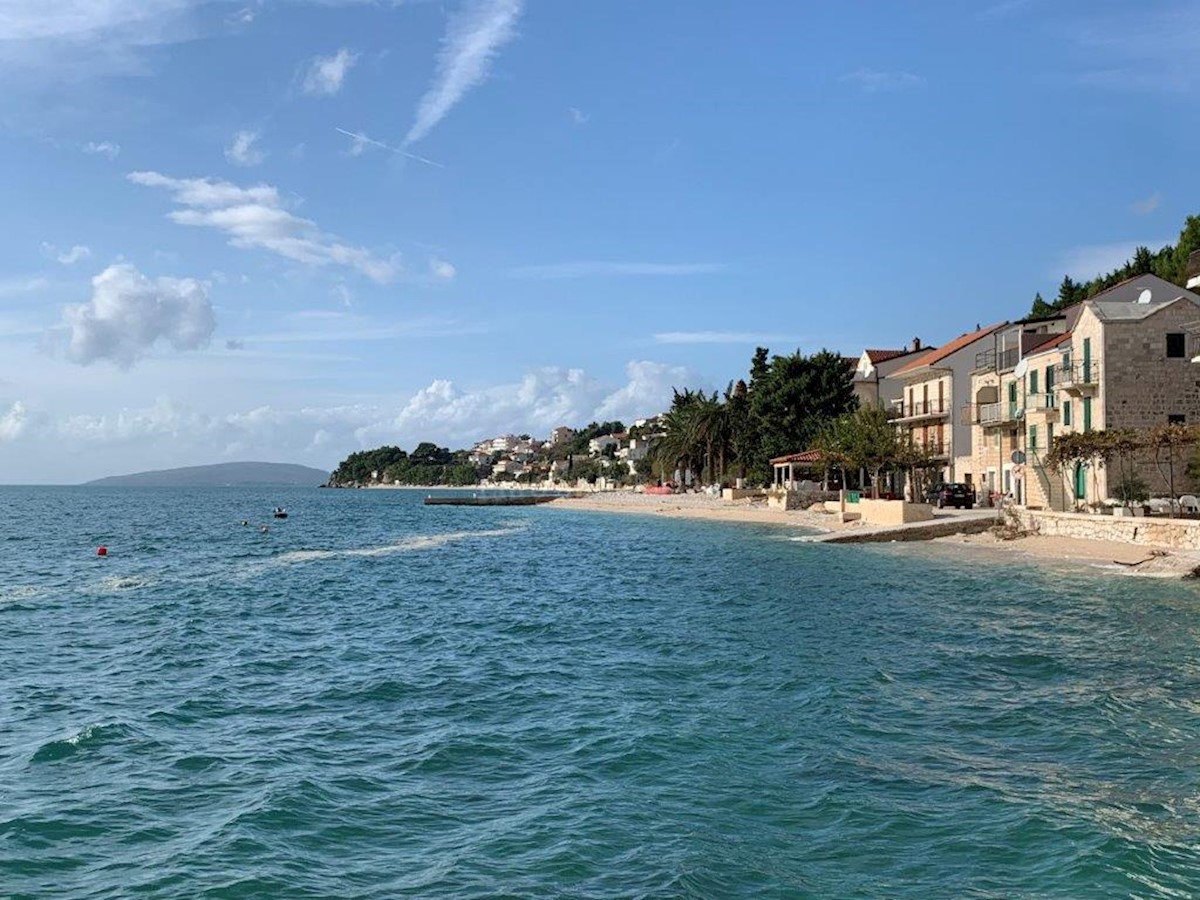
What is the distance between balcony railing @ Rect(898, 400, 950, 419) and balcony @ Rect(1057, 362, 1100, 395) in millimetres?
21151

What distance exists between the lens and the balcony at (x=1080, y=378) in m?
47.4

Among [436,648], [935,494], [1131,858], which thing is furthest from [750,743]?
[935,494]

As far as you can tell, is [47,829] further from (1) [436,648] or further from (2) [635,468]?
(2) [635,468]

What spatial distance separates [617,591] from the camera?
34.6 metres

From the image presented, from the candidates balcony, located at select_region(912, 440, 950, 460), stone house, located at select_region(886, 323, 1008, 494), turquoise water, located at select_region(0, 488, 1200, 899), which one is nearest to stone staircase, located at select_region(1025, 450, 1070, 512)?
stone house, located at select_region(886, 323, 1008, 494)

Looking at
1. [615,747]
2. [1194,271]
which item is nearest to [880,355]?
[1194,271]

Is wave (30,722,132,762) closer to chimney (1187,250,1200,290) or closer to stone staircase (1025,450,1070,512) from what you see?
stone staircase (1025,450,1070,512)

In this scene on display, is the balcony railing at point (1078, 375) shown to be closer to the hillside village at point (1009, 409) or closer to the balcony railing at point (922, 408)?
the hillside village at point (1009, 409)

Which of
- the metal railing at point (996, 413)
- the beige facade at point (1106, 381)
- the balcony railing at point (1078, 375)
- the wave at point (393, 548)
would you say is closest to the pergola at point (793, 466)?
the metal railing at point (996, 413)

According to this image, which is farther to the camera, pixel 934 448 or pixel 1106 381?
pixel 934 448

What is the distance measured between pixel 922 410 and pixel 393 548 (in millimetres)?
40509

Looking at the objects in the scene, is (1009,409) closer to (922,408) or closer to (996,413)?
(996,413)

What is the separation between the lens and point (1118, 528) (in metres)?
40.1

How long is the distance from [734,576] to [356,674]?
788 inches
